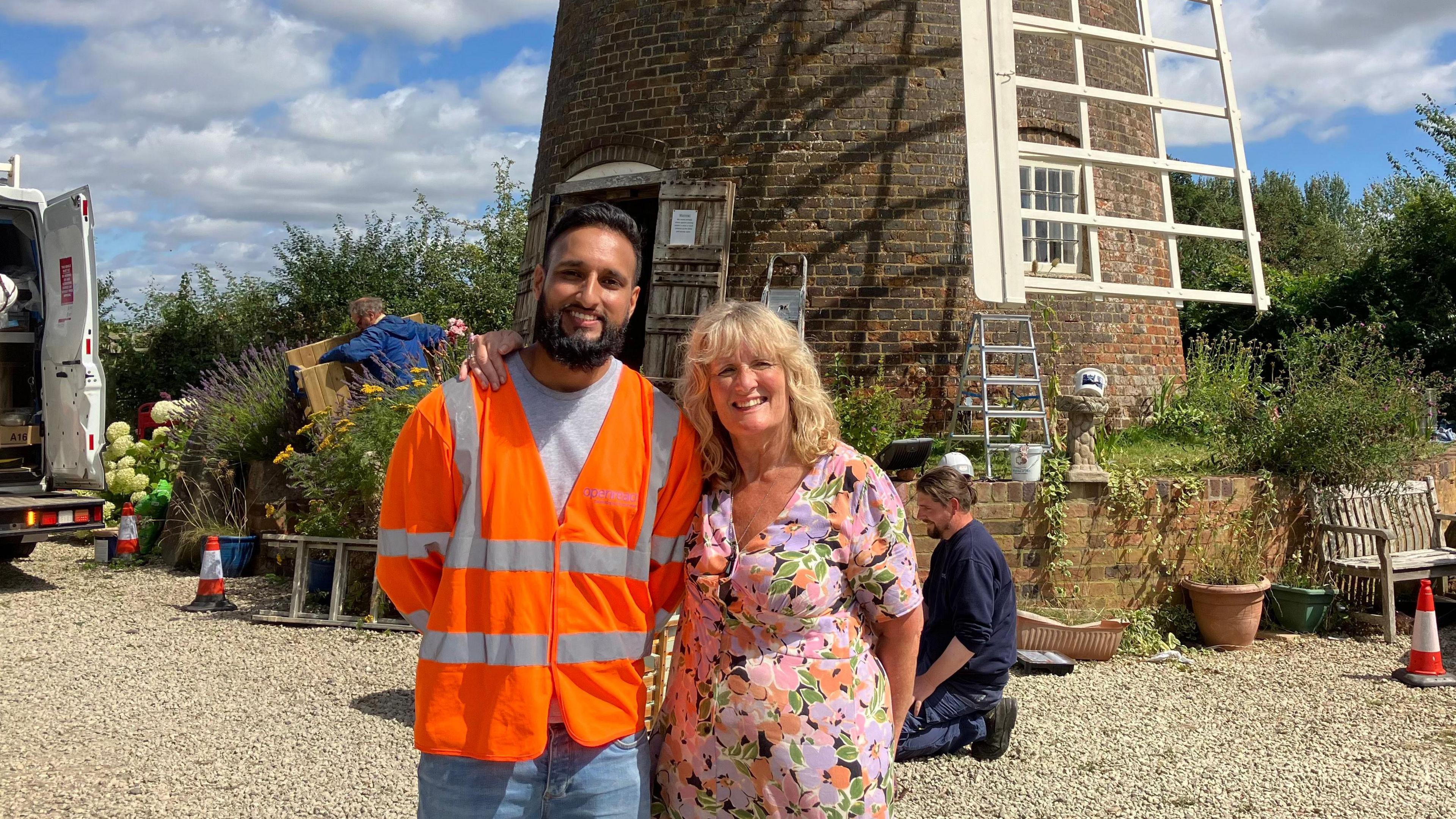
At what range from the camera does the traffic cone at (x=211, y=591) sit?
309 inches

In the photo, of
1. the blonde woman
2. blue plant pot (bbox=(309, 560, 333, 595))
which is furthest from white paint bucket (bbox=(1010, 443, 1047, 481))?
the blonde woman

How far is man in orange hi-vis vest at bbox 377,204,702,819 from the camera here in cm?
212

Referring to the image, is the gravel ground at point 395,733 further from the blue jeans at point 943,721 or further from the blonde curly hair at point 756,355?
the blonde curly hair at point 756,355

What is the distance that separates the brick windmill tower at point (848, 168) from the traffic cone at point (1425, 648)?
10.7 ft

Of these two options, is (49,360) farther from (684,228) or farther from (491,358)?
(491,358)

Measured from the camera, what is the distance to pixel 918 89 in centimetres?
900

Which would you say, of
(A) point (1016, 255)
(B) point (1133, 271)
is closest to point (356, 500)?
(A) point (1016, 255)

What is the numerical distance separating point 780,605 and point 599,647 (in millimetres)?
393

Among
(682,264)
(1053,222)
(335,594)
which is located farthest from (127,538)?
(1053,222)

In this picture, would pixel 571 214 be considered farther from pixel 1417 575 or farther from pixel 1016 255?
pixel 1417 575

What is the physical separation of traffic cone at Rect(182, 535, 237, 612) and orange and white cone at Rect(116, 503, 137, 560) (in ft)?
7.68

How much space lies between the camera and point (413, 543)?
2.21 metres

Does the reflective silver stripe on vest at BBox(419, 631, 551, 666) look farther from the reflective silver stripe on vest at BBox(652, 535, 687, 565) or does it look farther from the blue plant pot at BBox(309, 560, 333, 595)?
the blue plant pot at BBox(309, 560, 333, 595)

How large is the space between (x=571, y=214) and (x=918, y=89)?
Result: 7.29 meters
